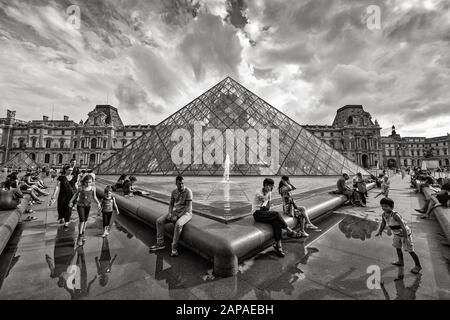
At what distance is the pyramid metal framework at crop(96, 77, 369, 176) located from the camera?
61.2 ft

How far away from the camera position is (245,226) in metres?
3.22

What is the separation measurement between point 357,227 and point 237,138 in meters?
15.8

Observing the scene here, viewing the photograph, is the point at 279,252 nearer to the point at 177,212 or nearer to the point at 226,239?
the point at 226,239

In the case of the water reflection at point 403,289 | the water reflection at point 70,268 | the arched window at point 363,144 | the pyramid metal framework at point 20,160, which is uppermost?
the arched window at point 363,144

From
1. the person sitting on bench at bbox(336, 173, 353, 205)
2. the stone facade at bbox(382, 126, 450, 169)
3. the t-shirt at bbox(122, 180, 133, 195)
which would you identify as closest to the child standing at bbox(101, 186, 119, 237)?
the t-shirt at bbox(122, 180, 133, 195)

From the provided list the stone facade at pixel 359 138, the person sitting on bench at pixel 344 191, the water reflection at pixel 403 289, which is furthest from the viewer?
the stone facade at pixel 359 138

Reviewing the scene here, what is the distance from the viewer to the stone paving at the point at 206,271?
2.19 metres

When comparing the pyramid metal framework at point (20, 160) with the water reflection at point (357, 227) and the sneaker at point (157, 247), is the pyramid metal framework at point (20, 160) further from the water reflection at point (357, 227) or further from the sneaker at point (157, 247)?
the water reflection at point (357, 227)

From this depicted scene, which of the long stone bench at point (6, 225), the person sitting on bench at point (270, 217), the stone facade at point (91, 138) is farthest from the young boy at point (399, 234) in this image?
the stone facade at point (91, 138)

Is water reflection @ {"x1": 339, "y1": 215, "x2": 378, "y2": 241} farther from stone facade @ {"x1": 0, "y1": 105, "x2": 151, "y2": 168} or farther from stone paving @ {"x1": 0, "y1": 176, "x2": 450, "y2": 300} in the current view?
stone facade @ {"x1": 0, "y1": 105, "x2": 151, "y2": 168}

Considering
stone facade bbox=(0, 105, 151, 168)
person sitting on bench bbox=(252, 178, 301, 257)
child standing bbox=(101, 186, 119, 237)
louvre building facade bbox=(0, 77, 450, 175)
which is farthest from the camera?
stone facade bbox=(0, 105, 151, 168)

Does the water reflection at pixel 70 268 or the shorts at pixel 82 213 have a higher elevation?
the shorts at pixel 82 213

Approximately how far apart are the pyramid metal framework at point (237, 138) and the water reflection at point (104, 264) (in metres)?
15.6

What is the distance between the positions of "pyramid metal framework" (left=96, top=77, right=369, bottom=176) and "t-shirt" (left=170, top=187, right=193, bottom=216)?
51.2ft
